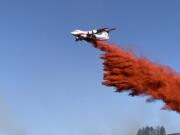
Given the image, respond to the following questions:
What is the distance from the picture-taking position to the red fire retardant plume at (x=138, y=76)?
212 feet

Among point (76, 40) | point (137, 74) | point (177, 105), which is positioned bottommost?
point (177, 105)

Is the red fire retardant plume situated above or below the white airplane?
below

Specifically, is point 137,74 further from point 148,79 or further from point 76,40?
point 76,40

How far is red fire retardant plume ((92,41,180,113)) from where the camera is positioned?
2547 inches

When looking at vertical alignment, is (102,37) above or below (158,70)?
above

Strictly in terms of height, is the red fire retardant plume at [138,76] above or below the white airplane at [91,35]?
below

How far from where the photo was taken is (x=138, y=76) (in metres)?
66.1

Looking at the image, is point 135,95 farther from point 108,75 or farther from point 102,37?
point 102,37

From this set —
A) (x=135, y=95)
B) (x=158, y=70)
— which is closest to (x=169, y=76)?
(x=158, y=70)

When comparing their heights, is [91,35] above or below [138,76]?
above

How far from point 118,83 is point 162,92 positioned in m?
7.55

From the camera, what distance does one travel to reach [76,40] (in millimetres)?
65625

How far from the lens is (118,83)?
64.7 m

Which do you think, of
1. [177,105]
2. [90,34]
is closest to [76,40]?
[90,34]
